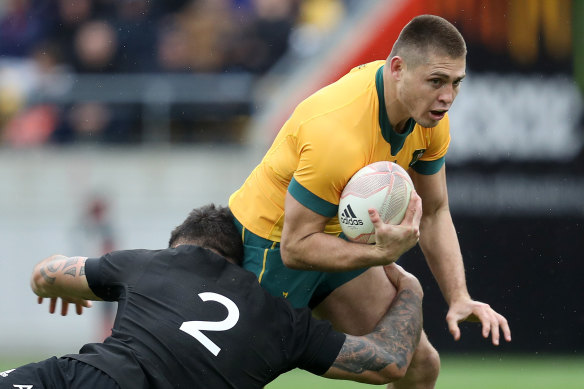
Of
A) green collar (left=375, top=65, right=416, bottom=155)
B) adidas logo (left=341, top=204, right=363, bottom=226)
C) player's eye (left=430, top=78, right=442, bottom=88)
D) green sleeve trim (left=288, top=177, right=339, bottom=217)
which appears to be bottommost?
adidas logo (left=341, top=204, right=363, bottom=226)

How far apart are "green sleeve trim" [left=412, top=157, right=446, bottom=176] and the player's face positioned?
66 cm


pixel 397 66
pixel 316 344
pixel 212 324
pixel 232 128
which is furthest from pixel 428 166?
pixel 232 128

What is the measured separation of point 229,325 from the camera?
520 centimetres

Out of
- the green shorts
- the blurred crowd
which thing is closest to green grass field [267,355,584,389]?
the green shorts

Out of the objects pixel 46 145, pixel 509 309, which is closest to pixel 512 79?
pixel 509 309

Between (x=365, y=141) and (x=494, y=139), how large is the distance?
733cm

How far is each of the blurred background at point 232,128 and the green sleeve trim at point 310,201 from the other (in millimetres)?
6613

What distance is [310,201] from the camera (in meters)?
5.35

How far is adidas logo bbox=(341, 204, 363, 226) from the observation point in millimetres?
5301

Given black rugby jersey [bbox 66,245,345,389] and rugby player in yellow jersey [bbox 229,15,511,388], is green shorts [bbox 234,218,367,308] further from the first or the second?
black rugby jersey [bbox 66,245,345,389]

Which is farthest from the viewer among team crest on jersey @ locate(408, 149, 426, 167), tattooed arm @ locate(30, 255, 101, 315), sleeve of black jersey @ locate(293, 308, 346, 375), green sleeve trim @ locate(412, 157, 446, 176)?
green sleeve trim @ locate(412, 157, 446, 176)

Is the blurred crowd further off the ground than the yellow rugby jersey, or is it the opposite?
the yellow rugby jersey

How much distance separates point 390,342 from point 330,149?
1.15 metres

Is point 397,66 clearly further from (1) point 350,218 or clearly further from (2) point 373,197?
(1) point 350,218
